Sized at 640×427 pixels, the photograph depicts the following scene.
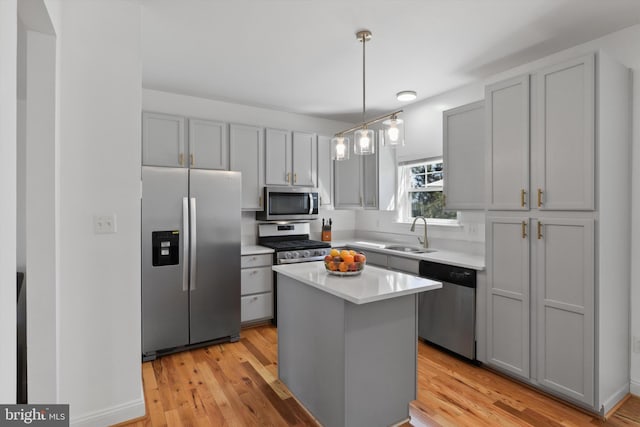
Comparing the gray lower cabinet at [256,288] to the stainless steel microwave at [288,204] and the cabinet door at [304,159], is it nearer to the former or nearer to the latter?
the stainless steel microwave at [288,204]

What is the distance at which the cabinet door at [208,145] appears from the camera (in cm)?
359

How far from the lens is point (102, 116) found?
2.06m

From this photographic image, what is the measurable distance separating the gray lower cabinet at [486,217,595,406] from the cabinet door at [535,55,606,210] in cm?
17

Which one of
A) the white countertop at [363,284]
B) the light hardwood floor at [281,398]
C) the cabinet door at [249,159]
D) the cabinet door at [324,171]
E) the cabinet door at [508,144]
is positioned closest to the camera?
the white countertop at [363,284]

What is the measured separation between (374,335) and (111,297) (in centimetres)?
Answer: 161

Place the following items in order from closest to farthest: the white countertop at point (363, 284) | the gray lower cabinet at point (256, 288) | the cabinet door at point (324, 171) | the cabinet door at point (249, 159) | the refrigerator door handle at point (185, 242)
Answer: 1. the white countertop at point (363, 284)
2. the refrigerator door handle at point (185, 242)
3. the gray lower cabinet at point (256, 288)
4. the cabinet door at point (249, 159)
5. the cabinet door at point (324, 171)

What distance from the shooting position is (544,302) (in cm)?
243

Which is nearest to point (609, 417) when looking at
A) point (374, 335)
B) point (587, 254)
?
point (587, 254)

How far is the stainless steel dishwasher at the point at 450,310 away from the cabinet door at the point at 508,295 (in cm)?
15

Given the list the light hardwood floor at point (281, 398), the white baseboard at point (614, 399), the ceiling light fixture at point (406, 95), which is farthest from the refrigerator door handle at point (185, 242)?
the white baseboard at point (614, 399)

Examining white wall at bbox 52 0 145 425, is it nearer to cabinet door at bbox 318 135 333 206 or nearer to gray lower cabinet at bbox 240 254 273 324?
gray lower cabinet at bbox 240 254 273 324

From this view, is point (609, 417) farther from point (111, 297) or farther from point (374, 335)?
point (111, 297)

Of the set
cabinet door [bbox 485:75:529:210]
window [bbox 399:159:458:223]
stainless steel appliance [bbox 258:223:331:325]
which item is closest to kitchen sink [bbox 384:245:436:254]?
window [bbox 399:159:458:223]
